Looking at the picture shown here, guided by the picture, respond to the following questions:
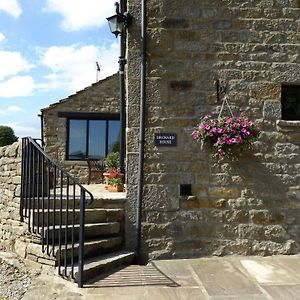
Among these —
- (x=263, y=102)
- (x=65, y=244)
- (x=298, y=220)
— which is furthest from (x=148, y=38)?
(x=298, y=220)

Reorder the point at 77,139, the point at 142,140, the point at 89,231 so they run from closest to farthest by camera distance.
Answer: the point at 89,231 < the point at 142,140 < the point at 77,139

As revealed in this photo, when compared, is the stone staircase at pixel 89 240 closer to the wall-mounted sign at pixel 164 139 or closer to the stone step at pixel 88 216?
the stone step at pixel 88 216

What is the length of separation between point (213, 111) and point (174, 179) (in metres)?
1.04

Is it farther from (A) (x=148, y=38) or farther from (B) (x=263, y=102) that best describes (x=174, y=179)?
(A) (x=148, y=38)

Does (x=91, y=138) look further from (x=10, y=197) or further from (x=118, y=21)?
(x=118, y=21)

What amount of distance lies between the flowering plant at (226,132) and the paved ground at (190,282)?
1440mm

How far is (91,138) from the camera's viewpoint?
12.2 meters

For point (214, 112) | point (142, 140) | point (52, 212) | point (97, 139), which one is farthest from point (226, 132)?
point (97, 139)

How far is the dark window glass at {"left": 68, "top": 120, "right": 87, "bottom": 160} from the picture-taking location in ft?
39.0

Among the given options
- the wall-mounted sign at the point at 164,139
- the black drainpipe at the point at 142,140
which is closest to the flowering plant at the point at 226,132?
the wall-mounted sign at the point at 164,139

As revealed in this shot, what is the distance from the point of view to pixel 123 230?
Result: 478 cm

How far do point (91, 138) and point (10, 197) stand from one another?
717 centimetres

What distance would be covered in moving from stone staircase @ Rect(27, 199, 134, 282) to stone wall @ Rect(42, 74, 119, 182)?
6.95 metres

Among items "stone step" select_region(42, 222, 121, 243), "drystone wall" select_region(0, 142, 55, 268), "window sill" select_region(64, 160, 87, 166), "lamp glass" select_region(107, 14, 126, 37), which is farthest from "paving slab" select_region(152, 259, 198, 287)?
"window sill" select_region(64, 160, 87, 166)
